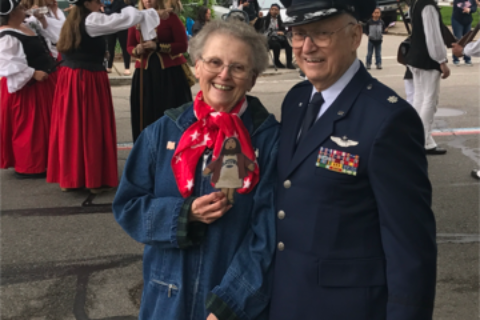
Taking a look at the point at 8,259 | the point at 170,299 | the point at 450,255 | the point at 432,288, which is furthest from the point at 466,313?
the point at 8,259

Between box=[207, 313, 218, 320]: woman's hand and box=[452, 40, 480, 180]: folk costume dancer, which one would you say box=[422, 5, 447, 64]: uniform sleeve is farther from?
box=[207, 313, 218, 320]: woman's hand

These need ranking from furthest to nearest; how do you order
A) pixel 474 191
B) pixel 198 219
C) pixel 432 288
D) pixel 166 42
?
pixel 166 42
pixel 474 191
pixel 198 219
pixel 432 288

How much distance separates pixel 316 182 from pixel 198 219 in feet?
1.56

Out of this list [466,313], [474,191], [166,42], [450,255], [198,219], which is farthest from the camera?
[166,42]

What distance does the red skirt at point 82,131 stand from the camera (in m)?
5.98

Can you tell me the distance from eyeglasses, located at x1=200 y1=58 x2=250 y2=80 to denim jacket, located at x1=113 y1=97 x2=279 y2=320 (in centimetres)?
17

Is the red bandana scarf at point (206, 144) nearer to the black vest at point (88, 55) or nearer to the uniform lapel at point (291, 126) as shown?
the uniform lapel at point (291, 126)

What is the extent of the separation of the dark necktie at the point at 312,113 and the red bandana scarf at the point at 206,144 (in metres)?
0.21

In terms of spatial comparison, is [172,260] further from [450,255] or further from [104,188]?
[104,188]

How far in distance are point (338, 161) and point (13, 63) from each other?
542 cm

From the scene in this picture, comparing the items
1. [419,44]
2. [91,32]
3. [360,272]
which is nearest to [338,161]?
[360,272]

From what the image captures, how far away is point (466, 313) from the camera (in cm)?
369

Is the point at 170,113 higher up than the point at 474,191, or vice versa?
the point at 170,113

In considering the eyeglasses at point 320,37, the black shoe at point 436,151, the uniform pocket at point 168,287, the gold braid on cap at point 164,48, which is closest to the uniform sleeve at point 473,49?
the black shoe at point 436,151
